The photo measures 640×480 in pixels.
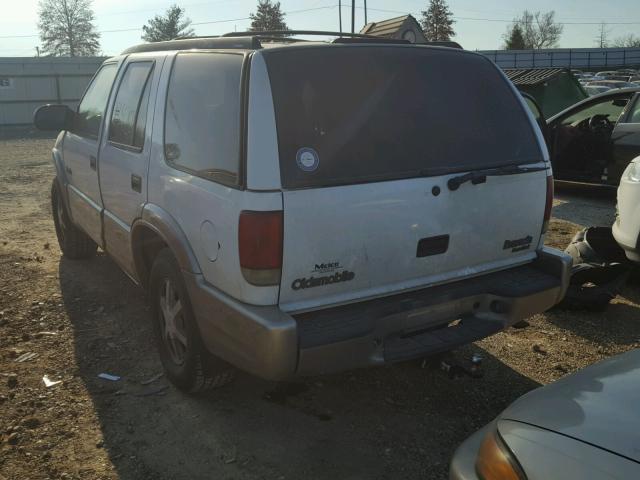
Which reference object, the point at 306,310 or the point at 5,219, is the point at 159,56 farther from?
the point at 5,219

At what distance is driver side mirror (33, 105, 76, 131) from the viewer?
210 inches

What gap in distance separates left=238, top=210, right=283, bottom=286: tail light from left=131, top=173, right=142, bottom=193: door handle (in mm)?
1261

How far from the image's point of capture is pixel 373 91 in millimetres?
3107

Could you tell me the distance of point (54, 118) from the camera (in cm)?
536

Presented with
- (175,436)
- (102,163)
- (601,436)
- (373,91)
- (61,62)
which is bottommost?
(175,436)

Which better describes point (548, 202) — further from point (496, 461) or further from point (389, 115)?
point (496, 461)

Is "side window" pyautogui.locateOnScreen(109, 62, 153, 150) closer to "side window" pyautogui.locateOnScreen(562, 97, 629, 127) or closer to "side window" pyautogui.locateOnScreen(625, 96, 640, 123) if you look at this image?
"side window" pyautogui.locateOnScreen(625, 96, 640, 123)

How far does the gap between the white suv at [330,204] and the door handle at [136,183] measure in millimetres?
19

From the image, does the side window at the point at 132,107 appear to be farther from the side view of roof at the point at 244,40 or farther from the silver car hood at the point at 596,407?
the silver car hood at the point at 596,407

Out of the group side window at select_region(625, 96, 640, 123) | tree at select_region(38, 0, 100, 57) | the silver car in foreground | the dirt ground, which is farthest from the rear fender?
tree at select_region(38, 0, 100, 57)

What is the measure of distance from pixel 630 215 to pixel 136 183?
3799mm

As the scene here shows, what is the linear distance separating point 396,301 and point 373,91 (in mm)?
1040

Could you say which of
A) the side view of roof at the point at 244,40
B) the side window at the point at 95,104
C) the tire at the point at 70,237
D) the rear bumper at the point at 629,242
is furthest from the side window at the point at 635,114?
the tire at the point at 70,237

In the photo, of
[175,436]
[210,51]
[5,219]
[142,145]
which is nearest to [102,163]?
[142,145]
